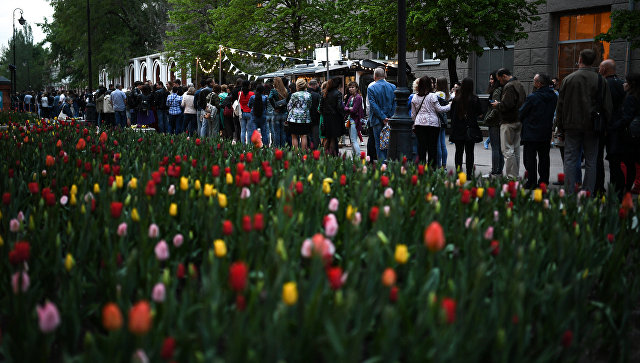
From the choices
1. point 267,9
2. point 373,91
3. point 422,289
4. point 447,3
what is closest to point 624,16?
point 447,3

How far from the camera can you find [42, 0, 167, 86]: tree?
52719 millimetres

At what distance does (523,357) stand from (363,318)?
552mm

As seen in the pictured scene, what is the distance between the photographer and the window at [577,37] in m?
21.9

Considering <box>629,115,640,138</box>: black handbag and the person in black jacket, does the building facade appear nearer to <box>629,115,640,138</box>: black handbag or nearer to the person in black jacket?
the person in black jacket

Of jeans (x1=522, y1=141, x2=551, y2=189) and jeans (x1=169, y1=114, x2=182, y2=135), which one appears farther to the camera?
jeans (x1=169, y1=114, x2=182, y2=135)

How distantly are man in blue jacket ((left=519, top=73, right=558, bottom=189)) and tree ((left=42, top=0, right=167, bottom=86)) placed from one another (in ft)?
156

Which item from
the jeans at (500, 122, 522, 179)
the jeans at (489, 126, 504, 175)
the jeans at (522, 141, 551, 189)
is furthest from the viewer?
the jeans at (489, 126, 504, 175)

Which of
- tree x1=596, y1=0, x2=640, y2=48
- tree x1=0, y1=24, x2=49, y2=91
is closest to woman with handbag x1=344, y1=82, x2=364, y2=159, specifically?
tree x1=596, y1=0, x2=640, y2=48

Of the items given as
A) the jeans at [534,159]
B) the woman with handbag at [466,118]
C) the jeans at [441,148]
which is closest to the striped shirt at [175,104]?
the jeans at [441,148]

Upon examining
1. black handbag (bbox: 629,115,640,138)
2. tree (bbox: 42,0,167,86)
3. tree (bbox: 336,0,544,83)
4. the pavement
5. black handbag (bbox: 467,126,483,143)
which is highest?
tree (bbox: 42,0,167,86)

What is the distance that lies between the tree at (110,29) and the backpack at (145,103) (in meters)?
33.5

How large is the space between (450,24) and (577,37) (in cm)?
435

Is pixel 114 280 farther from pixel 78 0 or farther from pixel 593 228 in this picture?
pixel 78 0

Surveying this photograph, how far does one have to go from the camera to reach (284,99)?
15.9 m
